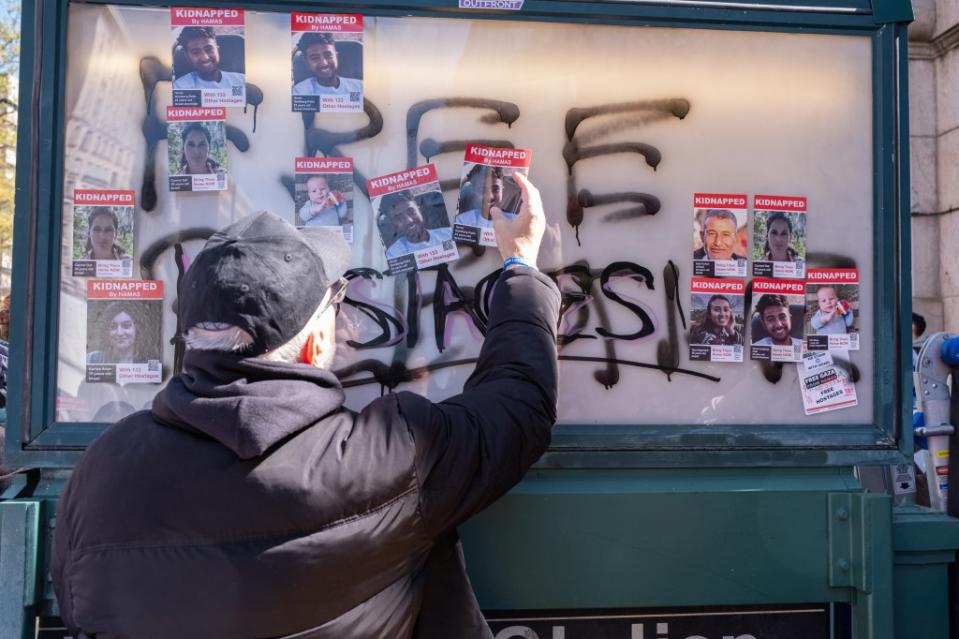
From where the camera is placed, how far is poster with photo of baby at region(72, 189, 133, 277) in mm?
2160

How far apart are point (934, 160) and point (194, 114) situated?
25.9 feet

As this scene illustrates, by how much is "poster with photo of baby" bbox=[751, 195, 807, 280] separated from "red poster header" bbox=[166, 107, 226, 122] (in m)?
1.52

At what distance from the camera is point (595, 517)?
2.17 metres

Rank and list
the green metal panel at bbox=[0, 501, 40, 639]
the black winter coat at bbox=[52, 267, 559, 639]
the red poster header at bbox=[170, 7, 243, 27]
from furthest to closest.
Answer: the red poster header at bbox=[170, 7, 243, 27], the green metal panel at bbox=[0, 501, 40, 639], the black winter coat at bbox=[52, 267, 559, 639]

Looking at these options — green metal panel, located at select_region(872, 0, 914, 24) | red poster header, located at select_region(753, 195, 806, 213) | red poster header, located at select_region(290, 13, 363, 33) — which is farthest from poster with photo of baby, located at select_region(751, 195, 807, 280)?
red poster header, located at select_region(290, 13, 363, 33)

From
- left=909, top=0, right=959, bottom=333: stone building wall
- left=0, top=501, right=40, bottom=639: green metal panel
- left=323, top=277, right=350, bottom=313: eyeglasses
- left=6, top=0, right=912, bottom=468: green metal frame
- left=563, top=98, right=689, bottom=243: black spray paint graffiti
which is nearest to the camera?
left=323, top=277, right=350, bottom=313: eyeglasses

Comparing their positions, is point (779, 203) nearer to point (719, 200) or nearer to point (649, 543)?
point (719, 200)

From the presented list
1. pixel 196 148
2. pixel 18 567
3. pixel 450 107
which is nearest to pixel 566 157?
pixel 450 107

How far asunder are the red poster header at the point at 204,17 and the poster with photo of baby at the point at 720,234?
53.6 inches

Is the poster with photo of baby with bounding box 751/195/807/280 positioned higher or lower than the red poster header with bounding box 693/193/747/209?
lower

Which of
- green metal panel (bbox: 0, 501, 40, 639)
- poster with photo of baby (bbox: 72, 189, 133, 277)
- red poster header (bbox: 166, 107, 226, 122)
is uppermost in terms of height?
red poster header (bbox: 166, 107, 226, 122)

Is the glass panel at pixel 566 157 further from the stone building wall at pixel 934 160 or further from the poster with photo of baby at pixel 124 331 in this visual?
the stone building wall at pixel 934 160

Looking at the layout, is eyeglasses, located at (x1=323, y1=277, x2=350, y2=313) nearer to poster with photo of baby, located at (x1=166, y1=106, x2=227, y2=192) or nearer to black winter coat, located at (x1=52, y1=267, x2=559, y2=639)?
black winter coat, located at (x1=52, y1=267, x2=559, y2=639)

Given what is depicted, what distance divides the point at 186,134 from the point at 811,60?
70.0 inches
